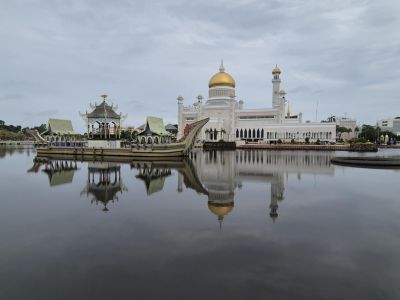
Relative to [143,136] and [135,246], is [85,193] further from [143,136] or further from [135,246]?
[143,136]

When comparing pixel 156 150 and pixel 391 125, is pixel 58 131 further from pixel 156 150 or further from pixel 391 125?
pixel 391 125

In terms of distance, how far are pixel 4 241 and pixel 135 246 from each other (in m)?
3.00

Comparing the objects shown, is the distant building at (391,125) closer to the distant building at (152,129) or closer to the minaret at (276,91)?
the minaret at (276,91)

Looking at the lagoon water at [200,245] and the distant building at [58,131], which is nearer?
the lagoon water at [200,245]

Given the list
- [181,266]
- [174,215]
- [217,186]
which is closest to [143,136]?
[217,186]

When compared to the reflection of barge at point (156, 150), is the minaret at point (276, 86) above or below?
above

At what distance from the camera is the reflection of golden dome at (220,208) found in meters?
9.36

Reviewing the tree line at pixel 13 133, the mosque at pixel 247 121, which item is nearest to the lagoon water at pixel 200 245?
the mosque at pixel 247 121

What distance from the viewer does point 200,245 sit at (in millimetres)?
6574

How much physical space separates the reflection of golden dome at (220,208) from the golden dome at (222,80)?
60798 mm

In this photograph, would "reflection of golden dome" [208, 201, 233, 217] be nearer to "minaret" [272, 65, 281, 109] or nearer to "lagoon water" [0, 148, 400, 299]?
"lagoon water" [0, 148, 400, 299]

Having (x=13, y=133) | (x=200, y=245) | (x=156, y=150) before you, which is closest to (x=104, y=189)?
(x=200, y=245)

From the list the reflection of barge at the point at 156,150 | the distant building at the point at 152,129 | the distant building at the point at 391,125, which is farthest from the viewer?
the distant building at the point at 391,125

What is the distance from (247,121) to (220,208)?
191 feet
